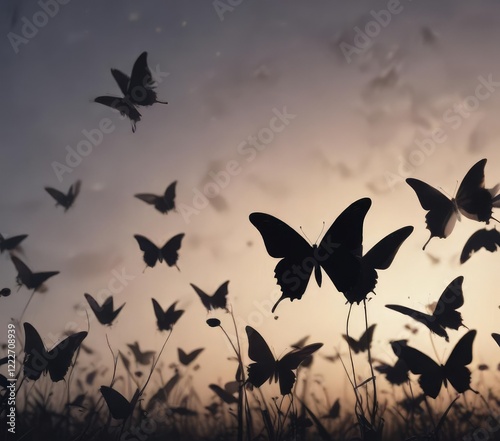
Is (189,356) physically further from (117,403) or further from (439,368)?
(439,368)

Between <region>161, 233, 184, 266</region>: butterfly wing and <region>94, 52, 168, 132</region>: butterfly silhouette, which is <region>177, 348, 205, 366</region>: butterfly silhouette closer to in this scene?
<region>161, 233, 184, 266</region>: butterfly wing

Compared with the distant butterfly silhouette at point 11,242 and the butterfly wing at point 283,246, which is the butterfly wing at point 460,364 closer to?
the butterfly wing at point 283,246

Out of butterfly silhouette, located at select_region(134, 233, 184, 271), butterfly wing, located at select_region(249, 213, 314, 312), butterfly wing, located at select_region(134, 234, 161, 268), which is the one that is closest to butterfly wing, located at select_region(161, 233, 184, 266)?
butterfly silhouette, located at select_region(134, 233, 184, 271)

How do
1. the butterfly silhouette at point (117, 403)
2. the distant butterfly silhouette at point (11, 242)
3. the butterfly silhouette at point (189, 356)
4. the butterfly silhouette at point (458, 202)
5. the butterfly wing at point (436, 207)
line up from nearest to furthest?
the butterfly silhouette at point (117, 403) → the butterfly silhouette at point (458, 202) → the butterfly wing at point (436, 207) → the distant butterfly silhouette at point (11, 242) → the butterfly silhouette at point (189, 356)

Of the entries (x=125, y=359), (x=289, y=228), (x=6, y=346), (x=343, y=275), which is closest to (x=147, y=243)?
(x=125, y=359)

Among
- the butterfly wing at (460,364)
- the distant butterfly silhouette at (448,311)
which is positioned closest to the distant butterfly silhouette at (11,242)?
the distant butterfly silhouette at (448,311)

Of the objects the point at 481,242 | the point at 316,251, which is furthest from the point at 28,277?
the point at 481,242

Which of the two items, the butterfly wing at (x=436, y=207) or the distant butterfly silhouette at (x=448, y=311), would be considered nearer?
the distant butterfly silhouette at (x=448, y=311)

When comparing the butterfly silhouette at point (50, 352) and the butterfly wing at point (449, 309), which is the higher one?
the butterfly wing at point (449, 309)
